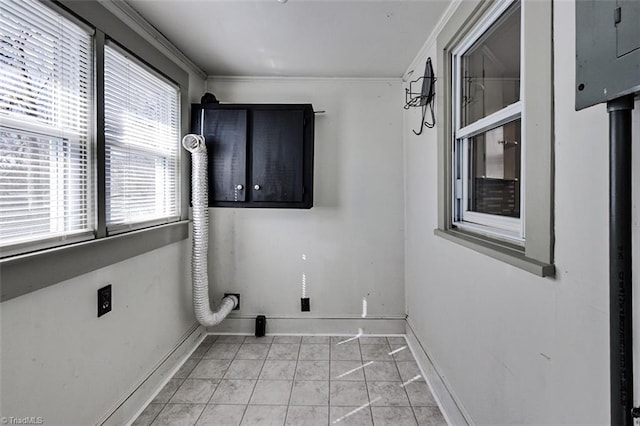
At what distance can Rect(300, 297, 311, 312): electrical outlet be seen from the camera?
8.64 feet

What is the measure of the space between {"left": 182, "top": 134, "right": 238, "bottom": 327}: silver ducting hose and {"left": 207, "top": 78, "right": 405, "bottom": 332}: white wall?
0.33 metres

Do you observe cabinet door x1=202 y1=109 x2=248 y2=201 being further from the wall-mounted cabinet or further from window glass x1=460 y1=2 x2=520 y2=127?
window glass x1=460 y1=2 x2=520 y2=127

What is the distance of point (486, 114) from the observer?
1502 mm

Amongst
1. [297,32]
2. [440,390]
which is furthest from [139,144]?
[440,390]

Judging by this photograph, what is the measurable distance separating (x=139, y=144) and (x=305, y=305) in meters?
1.81

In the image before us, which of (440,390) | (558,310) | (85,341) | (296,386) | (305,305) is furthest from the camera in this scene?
(305,305)

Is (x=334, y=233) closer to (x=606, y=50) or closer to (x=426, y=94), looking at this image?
(x=426, y=94)

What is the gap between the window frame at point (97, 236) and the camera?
3.51 ft

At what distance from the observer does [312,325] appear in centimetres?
265

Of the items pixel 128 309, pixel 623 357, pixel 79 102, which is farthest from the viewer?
pixel 128 309

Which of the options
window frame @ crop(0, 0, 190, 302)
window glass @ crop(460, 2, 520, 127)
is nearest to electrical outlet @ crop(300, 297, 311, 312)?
window frame @ crop(0, 0, 190, 302)

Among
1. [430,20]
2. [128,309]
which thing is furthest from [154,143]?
[430,20]

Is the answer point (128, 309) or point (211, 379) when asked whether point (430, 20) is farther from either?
point (211, 379)

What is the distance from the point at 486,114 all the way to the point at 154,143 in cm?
203
